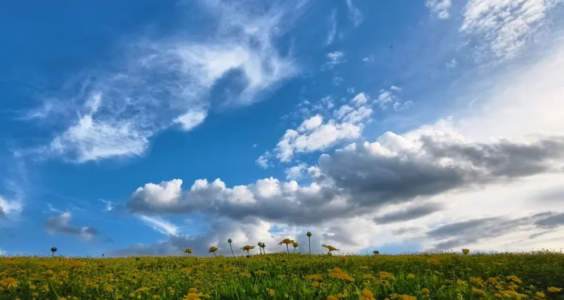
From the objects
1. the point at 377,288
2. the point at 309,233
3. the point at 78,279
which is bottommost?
the point at 377,288

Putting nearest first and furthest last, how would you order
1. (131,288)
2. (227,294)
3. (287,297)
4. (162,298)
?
(287,297), (227,294), (162,298), (131,288)

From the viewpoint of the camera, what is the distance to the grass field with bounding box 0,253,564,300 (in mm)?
6402

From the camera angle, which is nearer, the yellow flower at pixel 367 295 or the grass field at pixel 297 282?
the yellow flower at pixel 367 295

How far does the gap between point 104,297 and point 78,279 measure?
270 cm

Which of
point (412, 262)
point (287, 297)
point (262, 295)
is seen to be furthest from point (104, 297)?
point (412, 262)

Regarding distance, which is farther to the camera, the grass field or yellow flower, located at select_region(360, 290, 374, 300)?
the grass field

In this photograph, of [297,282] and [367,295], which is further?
[297,282]

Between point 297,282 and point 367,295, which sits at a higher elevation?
point 297,282

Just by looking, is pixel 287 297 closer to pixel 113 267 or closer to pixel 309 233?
pixel 309 233

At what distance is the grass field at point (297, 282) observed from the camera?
6402 mm

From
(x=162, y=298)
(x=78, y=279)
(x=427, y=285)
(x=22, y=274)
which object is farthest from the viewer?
(x=22, y=274)

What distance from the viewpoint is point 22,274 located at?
1096cm

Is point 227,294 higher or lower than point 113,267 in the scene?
lower

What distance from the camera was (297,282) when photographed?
7.20 meters
